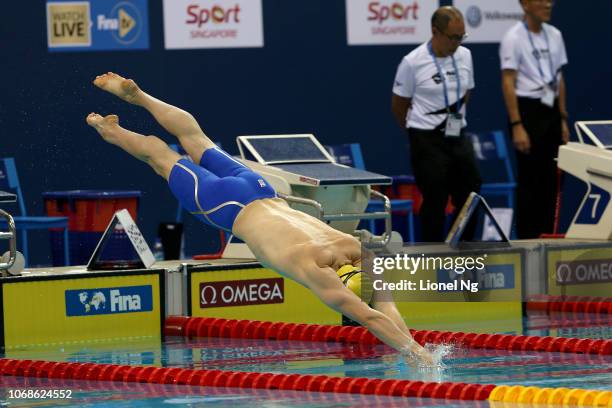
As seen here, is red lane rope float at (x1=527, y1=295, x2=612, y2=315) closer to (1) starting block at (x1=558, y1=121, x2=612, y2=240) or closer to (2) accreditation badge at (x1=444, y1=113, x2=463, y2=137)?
(1) starting block at (x1=558, y1=121, x2=612, y2=240)

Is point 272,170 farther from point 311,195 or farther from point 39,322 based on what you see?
point 39,322

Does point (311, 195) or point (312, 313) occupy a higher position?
point (311, 195)

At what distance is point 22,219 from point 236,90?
312cm

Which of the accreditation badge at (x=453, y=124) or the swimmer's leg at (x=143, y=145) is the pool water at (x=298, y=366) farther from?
the accreditation badge at (x=453, y=124)

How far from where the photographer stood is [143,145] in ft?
24.8

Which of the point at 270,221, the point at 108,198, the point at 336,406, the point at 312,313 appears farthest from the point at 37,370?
the point at 108,198

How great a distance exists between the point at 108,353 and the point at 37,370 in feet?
2.73

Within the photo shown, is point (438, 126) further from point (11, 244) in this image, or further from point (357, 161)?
point (11, 244)

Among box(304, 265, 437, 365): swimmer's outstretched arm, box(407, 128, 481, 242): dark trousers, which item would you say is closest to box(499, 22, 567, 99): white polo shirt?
box(407, 128, 481, 242): dark trousers

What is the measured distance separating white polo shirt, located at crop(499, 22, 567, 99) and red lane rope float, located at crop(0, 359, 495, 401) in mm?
5079

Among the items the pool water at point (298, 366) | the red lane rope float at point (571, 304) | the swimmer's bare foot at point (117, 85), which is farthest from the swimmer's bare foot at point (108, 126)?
the red lane rope float at point (571, 304)

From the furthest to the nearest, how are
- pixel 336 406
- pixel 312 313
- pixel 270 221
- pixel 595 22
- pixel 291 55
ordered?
pixel 595 22 → pixel 291 55 → pixel 312 313 → pixel 270 221 → pixel 336 406

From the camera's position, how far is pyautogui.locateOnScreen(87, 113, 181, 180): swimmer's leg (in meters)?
7.54

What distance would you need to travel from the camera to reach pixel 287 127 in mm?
13031
